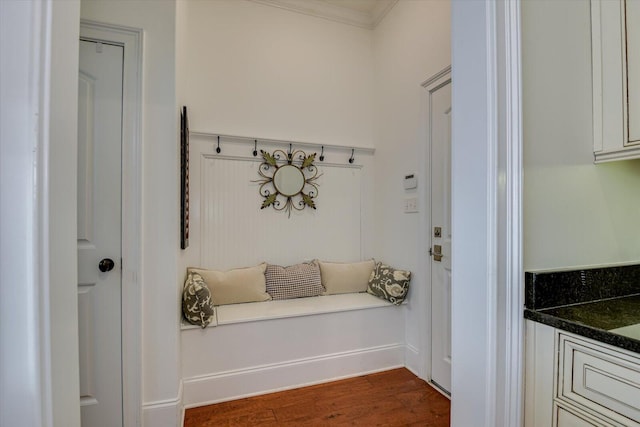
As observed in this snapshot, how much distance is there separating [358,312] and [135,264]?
155 cm

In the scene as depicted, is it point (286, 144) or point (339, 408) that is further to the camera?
point (286, 144)

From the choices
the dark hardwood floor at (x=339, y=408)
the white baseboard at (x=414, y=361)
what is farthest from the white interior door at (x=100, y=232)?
the white baseboard at (x=414, y=361)

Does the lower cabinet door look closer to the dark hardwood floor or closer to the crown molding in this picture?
the dark hardwood floor

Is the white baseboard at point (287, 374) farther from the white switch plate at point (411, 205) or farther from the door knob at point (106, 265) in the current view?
the white switch plate at point (411, 205)

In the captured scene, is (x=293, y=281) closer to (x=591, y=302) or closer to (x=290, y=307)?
(x=290, y=307)

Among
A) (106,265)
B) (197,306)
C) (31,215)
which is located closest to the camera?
(31,215)

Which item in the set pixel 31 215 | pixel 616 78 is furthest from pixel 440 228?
pixel 31 215

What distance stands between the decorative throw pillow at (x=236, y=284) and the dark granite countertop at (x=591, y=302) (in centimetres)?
194

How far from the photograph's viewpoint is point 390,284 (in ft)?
8.04

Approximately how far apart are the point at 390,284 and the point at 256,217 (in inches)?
50.1

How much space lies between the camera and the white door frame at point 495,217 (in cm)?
86

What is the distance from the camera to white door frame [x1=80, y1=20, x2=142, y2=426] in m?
1.57

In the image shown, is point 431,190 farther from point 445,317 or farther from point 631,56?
point 631,56

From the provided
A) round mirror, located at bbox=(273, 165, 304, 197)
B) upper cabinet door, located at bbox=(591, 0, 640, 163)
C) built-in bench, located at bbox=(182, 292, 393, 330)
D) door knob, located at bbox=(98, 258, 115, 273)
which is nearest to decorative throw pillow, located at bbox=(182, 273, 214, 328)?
built-in bench, located at bbox=(182, 292, 393, 330)
